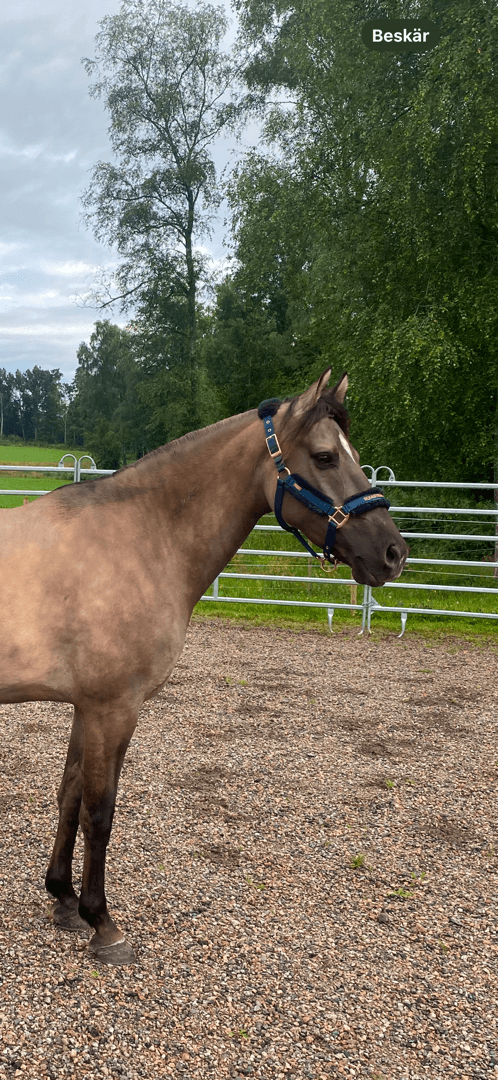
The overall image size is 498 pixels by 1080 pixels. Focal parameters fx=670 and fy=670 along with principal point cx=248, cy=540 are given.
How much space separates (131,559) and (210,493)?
0.41 meters

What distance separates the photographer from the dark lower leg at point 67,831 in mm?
2875

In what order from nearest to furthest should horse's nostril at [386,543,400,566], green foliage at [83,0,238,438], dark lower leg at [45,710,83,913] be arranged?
horse's nostril at [386,543,400,566] → dark lower leg at [45,710,83,913] → green foliage at [83,0,238,438]

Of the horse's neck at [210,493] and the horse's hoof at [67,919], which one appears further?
the horse's hoof at [67,919]

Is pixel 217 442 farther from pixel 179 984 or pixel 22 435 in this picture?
pixel 22 435

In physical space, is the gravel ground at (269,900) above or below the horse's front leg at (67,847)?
below

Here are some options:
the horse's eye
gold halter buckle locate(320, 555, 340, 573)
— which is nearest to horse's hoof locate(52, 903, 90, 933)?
gold halter buckle locate(320, 555, 340, 573)

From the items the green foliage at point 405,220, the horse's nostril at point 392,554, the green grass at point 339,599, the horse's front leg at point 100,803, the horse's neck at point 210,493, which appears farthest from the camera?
the green foliage at point 405,220

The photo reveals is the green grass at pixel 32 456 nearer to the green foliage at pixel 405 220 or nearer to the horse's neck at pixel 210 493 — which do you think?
the green foliage at pixel 405 220

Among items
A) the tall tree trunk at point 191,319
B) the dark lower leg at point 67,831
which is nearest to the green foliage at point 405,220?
the tall tree trunk at point 191,319

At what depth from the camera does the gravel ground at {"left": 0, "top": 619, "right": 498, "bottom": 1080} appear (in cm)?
231

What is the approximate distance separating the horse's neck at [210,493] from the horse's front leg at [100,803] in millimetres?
611

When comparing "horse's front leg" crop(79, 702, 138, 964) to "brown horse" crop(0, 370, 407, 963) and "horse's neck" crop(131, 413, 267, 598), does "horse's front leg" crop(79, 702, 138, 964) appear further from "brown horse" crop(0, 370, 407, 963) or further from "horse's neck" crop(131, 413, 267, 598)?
"horse's neck" crop(131, 413, 267, 598)

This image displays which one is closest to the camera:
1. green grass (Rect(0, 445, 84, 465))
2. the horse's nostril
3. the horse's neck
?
the horse's nostril

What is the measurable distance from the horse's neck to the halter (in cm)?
12
